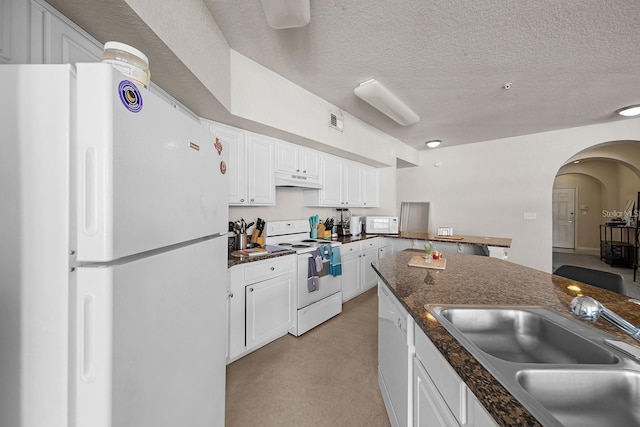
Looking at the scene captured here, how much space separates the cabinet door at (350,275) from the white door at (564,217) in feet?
26.8

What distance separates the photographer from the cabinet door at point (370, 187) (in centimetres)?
417

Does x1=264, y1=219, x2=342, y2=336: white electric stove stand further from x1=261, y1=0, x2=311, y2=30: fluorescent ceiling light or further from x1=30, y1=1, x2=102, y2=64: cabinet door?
x1=30, y1=1, x2=102, y2=64: cabinet door

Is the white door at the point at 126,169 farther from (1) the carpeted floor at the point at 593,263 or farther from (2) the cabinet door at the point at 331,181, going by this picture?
(1) the carpeted floor at the point at 593,263

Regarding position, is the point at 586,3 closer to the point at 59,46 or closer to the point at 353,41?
the point at 353,41

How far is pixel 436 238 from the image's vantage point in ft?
11.9

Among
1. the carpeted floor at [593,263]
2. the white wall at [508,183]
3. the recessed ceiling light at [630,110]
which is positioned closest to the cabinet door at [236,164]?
the white wall at [508,183]

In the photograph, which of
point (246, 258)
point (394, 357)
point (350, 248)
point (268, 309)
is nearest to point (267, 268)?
point (246, 258)

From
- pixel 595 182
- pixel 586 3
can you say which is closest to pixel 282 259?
pixel 586 3

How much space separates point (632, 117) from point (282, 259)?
533 cm

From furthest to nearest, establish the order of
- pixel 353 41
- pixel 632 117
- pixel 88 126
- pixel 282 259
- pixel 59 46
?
pixel 632 117 → pixel 282 259 → pixel 353 41 → pixel 59 46 → pixel 88 126

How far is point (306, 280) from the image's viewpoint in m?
2.61

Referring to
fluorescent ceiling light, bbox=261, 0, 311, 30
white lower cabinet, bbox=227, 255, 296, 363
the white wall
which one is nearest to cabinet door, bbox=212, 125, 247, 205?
white lower cabinet, bbox=227, 255, 296, 363

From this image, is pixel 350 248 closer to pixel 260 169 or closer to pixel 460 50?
pixel 260 169

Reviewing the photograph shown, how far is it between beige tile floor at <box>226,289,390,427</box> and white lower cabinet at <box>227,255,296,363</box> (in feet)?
0.53
